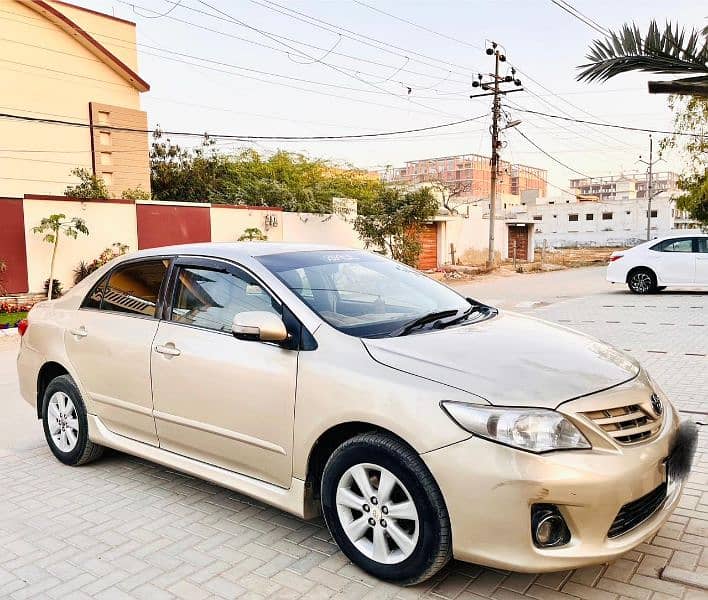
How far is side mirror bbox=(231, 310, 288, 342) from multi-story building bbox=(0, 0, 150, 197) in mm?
20452

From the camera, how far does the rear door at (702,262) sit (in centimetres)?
1485

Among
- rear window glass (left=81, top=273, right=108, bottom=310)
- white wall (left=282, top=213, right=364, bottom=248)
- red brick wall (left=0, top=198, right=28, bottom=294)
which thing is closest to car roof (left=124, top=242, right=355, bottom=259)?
rear window glass (left=81, top=273, right=108, bottom=310)

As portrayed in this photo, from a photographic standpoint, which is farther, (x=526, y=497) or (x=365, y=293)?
(x=365, y=293)

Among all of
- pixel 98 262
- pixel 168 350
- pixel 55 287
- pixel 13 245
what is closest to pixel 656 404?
pixel 168 350

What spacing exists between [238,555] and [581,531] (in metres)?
1.67

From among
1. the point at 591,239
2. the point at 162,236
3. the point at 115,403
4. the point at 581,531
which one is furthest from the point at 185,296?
the point at 591,239

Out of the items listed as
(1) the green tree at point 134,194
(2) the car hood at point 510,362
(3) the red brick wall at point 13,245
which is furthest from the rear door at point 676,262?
(1) the green tree at point 134,194

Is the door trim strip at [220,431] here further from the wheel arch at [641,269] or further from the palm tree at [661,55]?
the wheel arch at [641,269]

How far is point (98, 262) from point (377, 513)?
15.0m

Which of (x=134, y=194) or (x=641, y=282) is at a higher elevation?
(x=134, y=194)

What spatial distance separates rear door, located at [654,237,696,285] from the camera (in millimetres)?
15039

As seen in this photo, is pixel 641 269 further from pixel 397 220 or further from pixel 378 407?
pixel 378 407

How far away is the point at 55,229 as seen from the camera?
14672mm

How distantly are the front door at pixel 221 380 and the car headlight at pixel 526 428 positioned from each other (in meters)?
0.97
